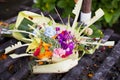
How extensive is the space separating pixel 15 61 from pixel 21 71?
4.7 inches

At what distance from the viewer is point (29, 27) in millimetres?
1884

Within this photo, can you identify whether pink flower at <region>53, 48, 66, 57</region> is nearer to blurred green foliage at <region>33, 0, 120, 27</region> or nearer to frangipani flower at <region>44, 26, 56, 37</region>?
frangipani flower at <region>44, 26, 56, 37</region>

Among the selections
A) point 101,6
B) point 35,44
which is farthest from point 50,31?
point 101,6

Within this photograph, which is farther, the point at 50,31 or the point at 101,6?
the point at 101,6

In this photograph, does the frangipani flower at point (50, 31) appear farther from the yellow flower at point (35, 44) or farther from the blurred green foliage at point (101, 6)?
the blurred green foliage at point (101, 6)

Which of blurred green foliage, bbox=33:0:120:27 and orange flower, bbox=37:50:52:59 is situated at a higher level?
blurred green foliage, bbox=33:0:120:27

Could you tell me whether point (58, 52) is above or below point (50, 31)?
below

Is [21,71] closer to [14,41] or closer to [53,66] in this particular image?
[53,66]

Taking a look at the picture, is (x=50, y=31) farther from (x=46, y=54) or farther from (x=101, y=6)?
(x=101, y=6)

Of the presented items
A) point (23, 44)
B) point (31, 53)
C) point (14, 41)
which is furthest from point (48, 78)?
point (14, 41)

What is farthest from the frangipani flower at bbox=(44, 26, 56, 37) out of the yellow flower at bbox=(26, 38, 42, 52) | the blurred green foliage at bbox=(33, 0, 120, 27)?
the blurred green foliage at bbox=(33, 0, 120, 27)

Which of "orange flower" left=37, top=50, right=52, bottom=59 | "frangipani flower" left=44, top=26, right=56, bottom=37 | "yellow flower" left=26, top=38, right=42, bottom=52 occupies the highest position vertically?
"frangipani flower" left=44, top=26, right=56, bottom=37

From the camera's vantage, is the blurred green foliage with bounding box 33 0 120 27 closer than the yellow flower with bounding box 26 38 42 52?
No

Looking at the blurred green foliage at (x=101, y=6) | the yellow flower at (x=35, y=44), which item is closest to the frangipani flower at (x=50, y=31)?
the yellow flower at (x=35, y=44)
